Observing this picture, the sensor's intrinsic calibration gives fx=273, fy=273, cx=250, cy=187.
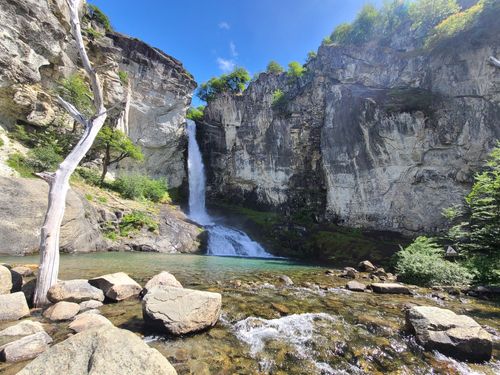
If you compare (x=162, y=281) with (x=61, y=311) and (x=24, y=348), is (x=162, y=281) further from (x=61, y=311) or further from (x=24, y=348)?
(x=24, y=348)

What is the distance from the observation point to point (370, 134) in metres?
25.9

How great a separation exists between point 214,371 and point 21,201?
15.1 metres

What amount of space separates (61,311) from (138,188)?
24.3m

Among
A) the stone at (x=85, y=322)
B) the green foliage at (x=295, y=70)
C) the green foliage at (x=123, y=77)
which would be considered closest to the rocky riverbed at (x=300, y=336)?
the stone at (x=85, y=322)

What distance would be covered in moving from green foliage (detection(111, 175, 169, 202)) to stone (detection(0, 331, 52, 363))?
2456 centimetres

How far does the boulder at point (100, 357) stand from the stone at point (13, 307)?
10.5 feet

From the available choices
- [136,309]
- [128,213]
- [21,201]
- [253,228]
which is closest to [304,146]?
[253,228]

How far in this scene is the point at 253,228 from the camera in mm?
31016

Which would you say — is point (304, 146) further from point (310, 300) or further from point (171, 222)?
point (310, 300)

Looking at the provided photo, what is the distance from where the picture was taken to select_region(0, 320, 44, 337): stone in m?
4.21

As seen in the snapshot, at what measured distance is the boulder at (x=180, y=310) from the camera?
4.66 meters

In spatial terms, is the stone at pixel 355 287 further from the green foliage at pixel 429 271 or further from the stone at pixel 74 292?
the stone at pixel 74 292

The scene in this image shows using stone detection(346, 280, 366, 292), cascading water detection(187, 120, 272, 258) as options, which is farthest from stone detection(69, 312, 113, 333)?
cascading water detection(187, 120, 272, 258)

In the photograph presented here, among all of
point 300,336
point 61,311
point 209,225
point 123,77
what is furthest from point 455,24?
point 123,77
